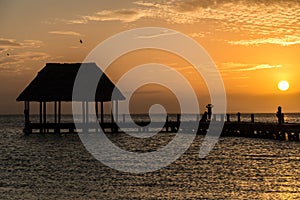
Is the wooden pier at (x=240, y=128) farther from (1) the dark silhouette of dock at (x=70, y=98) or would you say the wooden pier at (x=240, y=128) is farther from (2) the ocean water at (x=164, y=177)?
(2) the ocean water at (x=164, y=177)

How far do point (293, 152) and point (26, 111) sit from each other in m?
26.7

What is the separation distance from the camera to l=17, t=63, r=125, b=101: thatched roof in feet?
173

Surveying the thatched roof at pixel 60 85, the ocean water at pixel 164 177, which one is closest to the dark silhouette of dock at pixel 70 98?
the thatched roof at pixel 60 85

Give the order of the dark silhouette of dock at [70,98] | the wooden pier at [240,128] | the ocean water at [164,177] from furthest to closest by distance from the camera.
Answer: the dark silhouette of dock at [70,98] < the wooden pier at [240,128] < the ocean water at [164,177]

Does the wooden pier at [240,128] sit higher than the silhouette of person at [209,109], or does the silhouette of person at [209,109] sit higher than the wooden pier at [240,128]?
→ the silhouette of person at [209,109]

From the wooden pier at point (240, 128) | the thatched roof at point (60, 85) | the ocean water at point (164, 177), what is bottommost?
the ocean water at point (164, 177)

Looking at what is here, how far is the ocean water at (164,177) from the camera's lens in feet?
65.0

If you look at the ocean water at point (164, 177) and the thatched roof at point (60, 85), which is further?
the thatched roof at point (60, 85)

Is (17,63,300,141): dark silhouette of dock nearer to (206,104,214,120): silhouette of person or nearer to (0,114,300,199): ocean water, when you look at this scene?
(206,104,214,120): silhouette of person

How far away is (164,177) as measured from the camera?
24000 mm

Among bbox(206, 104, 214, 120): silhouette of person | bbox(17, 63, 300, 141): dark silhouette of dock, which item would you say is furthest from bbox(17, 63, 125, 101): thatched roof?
bbox(206, 104, 214, 120): silhouette of person

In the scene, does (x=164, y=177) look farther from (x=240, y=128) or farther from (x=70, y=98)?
(x=70, y=98)

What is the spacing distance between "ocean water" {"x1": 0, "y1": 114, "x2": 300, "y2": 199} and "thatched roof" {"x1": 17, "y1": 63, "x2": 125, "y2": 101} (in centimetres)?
1518

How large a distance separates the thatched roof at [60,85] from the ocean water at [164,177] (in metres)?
15.2
